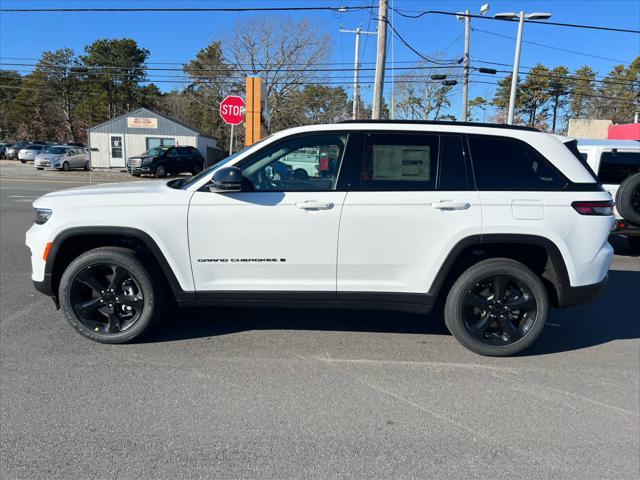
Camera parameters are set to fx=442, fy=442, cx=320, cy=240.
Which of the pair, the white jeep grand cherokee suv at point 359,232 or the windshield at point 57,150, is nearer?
the white jeep grand cherokee suv at point 359,232

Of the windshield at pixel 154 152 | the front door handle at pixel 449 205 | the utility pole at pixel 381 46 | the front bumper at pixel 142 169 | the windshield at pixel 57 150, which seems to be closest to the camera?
the front door handle at pixel 449 205

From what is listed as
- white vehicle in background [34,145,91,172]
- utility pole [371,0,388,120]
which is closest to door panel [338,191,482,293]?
utility pole [371,0,388,120]

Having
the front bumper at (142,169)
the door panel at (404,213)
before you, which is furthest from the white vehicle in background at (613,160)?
the front bumper at (142,169)

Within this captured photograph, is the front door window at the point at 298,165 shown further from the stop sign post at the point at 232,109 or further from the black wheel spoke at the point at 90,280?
the stop sign post at the point at 232,109

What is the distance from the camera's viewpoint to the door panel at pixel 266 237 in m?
3.53

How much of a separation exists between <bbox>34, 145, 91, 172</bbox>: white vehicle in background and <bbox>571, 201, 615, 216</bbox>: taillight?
1304 inches

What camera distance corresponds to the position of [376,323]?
4488 millimetres

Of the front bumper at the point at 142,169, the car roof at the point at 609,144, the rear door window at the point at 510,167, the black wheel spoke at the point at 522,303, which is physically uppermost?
the car roof at the point at 609,144

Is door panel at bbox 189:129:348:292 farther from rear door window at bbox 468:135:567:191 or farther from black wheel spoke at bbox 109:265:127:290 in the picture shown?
rear door window at bbox 468:135:567:191

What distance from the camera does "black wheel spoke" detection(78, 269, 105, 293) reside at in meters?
3.72

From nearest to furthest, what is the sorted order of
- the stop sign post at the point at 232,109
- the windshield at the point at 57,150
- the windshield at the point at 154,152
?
the stop sign post at the point at 232,109 → the windshield at the point at 154,152 → the windshield at the point at 57,150

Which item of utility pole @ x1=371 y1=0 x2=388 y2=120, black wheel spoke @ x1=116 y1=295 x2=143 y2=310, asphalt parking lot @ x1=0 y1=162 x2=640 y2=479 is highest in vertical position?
utility pole @ x1=371 y1=0 x2=388 y2=120

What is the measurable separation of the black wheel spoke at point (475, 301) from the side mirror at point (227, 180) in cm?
210

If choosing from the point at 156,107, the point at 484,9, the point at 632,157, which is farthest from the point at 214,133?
the point at 632,157
